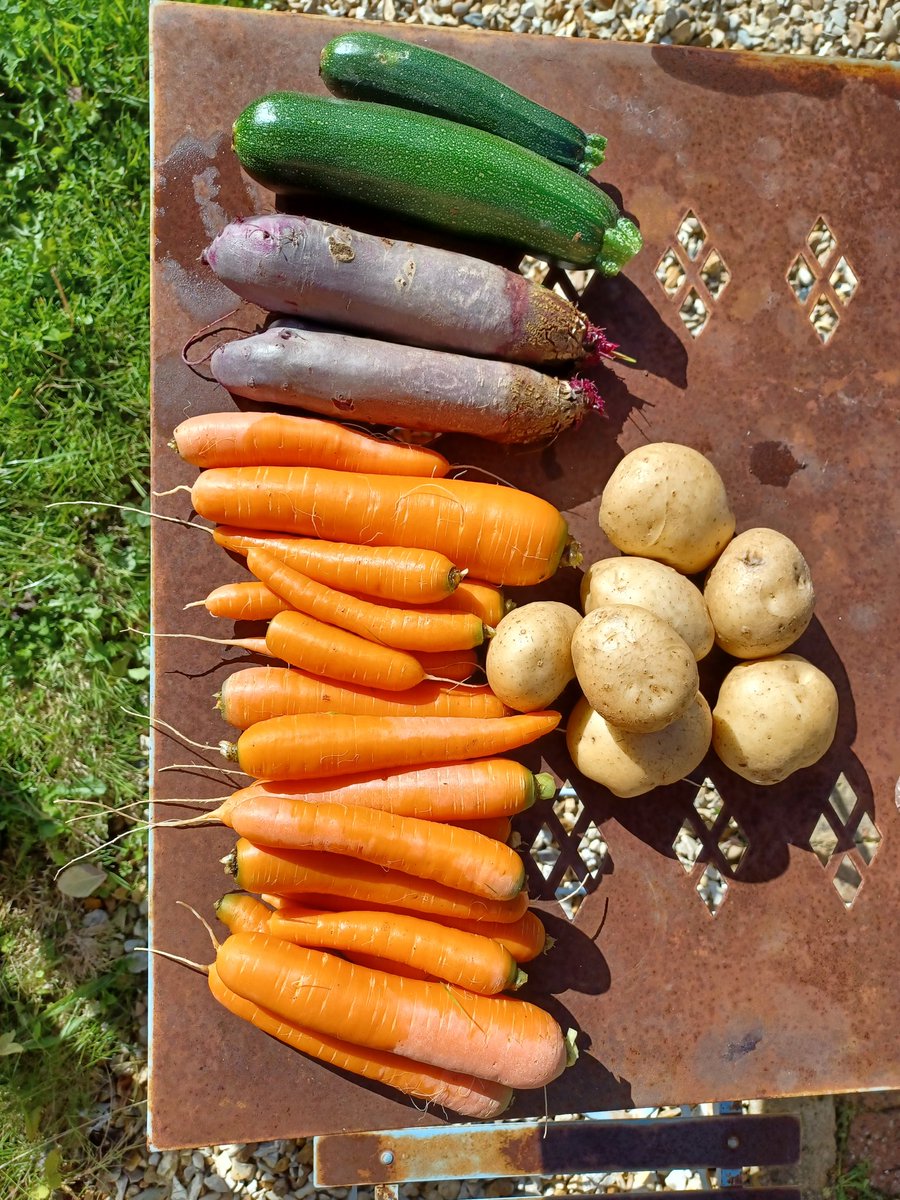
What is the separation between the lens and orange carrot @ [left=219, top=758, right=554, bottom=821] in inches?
86.2

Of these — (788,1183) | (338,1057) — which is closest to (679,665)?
(338,1057)

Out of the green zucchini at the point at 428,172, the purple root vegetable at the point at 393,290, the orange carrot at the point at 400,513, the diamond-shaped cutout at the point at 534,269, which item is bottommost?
the orange carrot at the point at 400,513

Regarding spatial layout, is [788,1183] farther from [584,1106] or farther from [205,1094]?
[205,1094]

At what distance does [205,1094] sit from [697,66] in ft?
9.63

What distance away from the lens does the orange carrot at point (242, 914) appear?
2.15m

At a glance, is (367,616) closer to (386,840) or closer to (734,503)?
(386,840)

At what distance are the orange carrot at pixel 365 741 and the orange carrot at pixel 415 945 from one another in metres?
0.35

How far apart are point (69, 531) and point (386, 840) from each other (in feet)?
4.84

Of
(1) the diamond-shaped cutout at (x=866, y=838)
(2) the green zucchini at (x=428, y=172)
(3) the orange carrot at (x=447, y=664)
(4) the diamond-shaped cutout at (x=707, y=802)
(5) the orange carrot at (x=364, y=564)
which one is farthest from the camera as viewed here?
(1) the diamond-shaped cutout at (x=866, y=838)

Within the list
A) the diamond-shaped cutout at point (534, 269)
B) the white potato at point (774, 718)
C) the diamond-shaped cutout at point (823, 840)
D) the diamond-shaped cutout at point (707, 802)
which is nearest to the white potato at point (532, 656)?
the white potato at point (774, 718)

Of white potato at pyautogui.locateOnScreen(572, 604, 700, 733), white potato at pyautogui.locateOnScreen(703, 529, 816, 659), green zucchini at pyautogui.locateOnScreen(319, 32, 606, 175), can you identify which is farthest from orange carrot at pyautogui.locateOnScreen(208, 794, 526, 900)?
green zucchini at pyautogui.locateOnScreen(319, 32, 606, 175)

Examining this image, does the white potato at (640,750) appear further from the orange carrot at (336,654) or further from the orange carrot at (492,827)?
the orange carrot at (336,654)

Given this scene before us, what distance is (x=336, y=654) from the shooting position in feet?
7.22

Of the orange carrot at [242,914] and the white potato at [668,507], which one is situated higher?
the white potato at [668,507]
